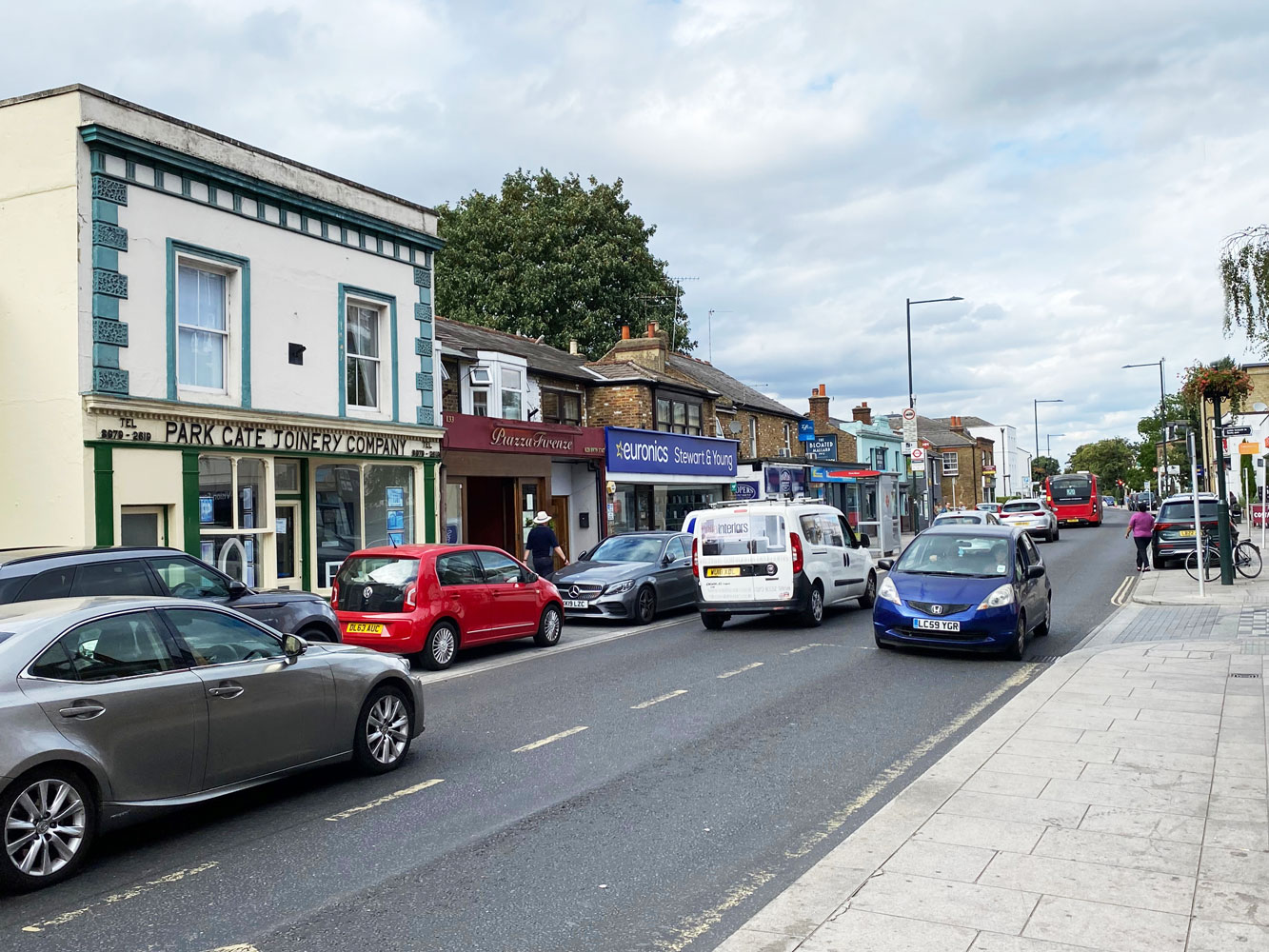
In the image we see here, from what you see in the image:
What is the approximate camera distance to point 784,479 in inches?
1558

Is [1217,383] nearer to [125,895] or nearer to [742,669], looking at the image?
[742,669]

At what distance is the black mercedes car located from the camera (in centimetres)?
1717

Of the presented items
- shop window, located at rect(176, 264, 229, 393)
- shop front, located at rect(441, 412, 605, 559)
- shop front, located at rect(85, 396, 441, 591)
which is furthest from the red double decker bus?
shop window, located at rect(176, 264, 229, 393)

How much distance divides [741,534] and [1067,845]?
10.4 m

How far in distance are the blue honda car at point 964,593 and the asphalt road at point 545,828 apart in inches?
35.3

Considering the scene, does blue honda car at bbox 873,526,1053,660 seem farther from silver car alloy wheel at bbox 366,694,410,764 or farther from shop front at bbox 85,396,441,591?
shop front at bbox 85,396,441,591

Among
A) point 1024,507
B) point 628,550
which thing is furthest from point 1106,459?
point 628,550

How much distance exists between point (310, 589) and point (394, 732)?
10.3 meters

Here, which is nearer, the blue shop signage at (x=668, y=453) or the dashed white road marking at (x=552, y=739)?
the dashed white road marking at (x=552, y=739)

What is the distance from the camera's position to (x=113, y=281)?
14406 millimetres

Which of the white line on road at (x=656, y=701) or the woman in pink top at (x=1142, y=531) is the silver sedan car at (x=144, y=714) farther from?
the woman in pink top at (x=1142, y=531)

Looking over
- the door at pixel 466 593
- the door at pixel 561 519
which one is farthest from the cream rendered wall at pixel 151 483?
the door at pixel 561 519

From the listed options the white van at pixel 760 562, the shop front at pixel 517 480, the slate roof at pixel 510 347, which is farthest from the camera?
the slate roof at pixel 510 347

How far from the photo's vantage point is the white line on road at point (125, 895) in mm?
4852
